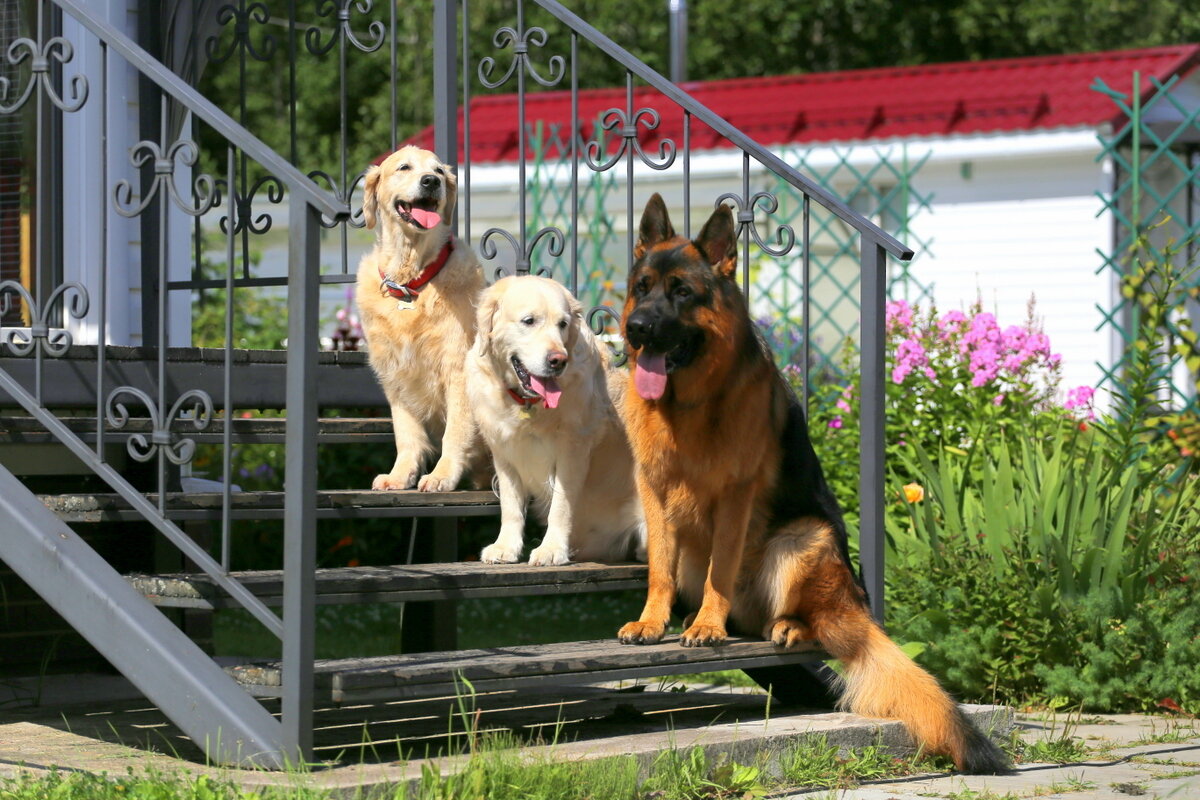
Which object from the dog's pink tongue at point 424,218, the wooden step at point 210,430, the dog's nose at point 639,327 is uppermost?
the dog's pink tongue at point 424,218

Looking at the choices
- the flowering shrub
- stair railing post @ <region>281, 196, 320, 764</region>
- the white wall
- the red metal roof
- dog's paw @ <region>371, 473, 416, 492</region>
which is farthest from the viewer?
the red metal roof

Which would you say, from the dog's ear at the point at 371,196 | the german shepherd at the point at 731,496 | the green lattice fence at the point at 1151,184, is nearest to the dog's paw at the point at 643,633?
the german shepherd at the point at 731,496

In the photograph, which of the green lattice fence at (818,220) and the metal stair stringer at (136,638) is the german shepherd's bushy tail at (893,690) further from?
the green lattice fence at (818,220)

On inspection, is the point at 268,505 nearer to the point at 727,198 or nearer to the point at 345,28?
the point at 727,198

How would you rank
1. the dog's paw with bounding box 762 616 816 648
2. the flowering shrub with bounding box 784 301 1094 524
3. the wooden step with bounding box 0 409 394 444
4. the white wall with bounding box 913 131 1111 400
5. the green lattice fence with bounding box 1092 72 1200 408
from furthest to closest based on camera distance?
the white wall with bounding box 913 131 1111 400
the green lattice fence with bounding box 1092 72 1200 408
the flowering shrub with bounding box 784 301 1094 524
the wooden step with bounding box 0 409 394 444
the dog's paw with bounding box 762 616 816 648

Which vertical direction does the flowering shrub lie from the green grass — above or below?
above

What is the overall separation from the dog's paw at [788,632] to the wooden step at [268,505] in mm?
981

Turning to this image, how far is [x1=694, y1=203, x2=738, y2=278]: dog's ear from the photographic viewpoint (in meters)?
4.30

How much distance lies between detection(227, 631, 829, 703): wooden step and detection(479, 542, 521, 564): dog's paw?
0.41 m

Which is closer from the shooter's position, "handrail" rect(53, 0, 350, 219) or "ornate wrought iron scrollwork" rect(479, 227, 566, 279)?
"handrail" rect(53, 0, 350, 219)

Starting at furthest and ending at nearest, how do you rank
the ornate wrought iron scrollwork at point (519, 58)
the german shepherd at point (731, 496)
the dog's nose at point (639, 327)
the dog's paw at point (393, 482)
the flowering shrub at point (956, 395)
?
the flowering shrub at point (956, 395)
the ornate wrought iron scrollwork at point (519, 58)
the dog's paw at point (393, 482)
the german shepherd at point (731, 496)
the dog's nose at point (639, 327)

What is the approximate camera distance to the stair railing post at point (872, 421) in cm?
479

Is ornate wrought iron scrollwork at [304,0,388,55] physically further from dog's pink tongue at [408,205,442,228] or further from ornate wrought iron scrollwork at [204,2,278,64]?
dog's pink tongue at [408,205,442,228]

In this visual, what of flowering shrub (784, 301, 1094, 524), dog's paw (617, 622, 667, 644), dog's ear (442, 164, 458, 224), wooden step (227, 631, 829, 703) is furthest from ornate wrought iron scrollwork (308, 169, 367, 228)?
flowering shrub (784, 301, 1094, 524)
